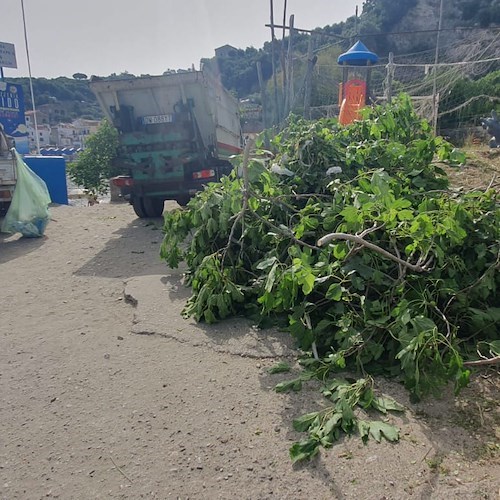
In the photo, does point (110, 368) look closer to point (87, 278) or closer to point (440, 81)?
point (87, 278)

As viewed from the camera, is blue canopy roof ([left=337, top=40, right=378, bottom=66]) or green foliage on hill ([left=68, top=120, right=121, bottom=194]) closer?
blue canopy roof ([left=337, top=40, right=378, bottom=66])

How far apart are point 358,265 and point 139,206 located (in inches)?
266

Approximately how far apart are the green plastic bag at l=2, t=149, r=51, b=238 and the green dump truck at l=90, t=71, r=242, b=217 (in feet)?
4.70

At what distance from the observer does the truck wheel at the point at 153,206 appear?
29.3ft

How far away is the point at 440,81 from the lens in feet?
40.0

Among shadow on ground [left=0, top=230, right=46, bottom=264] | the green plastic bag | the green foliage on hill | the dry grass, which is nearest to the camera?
the dry grass

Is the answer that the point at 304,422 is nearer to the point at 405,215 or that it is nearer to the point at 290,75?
the point at 405,215

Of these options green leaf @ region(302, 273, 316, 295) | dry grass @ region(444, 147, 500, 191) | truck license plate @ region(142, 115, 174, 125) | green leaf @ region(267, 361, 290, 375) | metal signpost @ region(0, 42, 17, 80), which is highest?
metal signpost @ region(0, 42, 17, 80)

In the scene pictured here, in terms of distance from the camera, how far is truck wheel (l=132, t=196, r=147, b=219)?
29.1 ft

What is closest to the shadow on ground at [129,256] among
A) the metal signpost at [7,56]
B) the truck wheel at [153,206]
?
the truck wheel at [153,206]

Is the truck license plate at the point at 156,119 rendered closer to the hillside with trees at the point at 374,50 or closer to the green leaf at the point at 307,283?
the hillside with trees at the point at 374,50

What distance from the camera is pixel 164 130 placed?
327 inches

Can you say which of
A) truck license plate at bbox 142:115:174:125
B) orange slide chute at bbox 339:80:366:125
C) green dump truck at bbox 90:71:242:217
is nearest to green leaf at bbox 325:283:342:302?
green dump truck at bbox 90:71:242:217

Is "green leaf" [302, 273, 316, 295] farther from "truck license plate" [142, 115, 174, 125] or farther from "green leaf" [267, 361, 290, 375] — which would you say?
"truck license plate" [142, 115, 174, 125]
